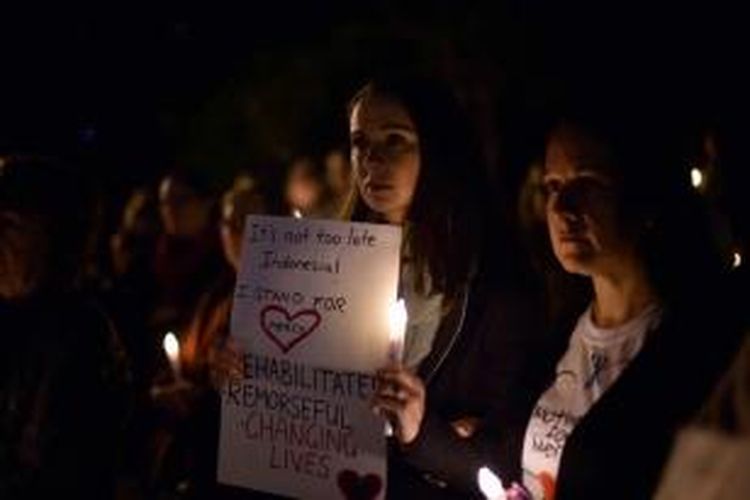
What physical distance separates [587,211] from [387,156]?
68cm

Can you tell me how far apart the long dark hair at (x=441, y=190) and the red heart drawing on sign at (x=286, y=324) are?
1.05ft

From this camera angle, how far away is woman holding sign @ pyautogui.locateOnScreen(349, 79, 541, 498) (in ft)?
11.1

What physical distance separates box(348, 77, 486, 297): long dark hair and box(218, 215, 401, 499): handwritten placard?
22 cm

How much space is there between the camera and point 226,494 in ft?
12.0

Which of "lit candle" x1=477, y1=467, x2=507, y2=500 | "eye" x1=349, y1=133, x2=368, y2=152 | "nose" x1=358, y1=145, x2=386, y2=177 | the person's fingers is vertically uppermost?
"eye" x1=349, y1=133, x2=368, y2=152

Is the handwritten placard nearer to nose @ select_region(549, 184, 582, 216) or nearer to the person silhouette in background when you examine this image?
the person silhouette in background

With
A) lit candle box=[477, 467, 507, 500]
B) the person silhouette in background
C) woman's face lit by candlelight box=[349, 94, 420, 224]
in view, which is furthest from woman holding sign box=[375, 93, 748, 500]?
the person silhouette in background

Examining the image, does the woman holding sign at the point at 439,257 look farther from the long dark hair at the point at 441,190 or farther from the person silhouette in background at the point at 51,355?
the person silhouette in background at the point at 51,355

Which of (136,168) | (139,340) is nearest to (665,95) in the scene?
(139,340)

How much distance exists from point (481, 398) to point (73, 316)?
45.3 inches

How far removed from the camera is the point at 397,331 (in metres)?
3.14

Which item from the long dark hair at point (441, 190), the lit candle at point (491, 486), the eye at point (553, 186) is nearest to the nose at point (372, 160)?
the long dark hair at point (441, 190)

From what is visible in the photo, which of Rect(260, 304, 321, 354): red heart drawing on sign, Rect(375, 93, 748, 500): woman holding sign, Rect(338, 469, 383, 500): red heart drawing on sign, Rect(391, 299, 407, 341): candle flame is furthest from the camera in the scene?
Rect(260, 304, 321, 354): red heart drawing on sign

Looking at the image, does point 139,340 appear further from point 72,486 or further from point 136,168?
point 136,168
